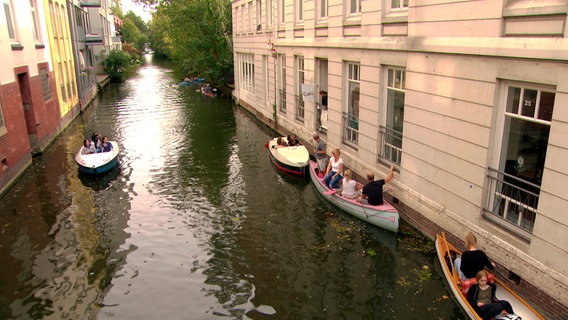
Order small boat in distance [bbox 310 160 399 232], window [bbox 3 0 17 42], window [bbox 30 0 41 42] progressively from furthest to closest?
window [bbox 30 0 41 42] → window [bbox 3 0 17 42] → small boat in distance [bbox 310 160 399 232]

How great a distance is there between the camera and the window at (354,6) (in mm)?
13109

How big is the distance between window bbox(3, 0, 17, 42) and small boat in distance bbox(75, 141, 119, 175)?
520cm

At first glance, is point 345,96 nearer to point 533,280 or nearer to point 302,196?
point 302,196

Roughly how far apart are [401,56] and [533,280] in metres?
5.69

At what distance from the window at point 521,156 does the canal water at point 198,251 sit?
1.89 m

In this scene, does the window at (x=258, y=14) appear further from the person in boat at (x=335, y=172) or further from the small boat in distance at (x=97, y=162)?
the person in boat at (x=335, y=172)

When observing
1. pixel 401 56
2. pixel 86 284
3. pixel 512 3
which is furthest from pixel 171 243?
pixel 512 3

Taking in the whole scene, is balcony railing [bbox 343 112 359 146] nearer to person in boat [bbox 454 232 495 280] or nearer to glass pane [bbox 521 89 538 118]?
glass pane [bbox 521 89 538 118]

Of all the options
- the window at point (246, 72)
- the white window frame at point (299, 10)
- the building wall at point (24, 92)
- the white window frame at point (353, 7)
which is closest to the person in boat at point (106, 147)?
the building wall at point (24, 92)

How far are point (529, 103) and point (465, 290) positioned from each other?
3.28 meters

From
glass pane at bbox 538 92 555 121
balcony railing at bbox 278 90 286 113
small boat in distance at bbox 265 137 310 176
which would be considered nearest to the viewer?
glass pane at bbox 538 92 555 121

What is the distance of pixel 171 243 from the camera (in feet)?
34.5

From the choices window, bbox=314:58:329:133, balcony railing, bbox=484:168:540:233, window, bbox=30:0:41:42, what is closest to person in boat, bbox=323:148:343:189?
window, bbox=314:58:329:133

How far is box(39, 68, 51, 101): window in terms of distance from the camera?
2025cm
